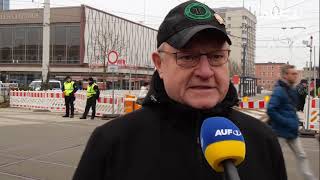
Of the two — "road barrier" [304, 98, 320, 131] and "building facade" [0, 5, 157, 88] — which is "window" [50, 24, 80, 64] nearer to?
"building facade" [0, 5, 157, 88]

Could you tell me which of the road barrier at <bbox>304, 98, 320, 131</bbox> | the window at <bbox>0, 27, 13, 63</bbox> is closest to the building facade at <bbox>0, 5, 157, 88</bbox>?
the window at <bbox>0, 27, 13, 63</bbox>

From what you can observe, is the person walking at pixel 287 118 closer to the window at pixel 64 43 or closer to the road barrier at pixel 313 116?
the road barrier at pixel 313 116

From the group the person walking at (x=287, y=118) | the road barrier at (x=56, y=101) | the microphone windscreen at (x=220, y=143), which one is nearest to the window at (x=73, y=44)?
the road barrier at (x=56, y=101)

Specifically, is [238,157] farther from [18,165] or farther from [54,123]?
[54,123]

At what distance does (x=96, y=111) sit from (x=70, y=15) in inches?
1840

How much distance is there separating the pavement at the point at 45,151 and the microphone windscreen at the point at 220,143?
5770mm

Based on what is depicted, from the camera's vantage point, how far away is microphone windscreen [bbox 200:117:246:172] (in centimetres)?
133

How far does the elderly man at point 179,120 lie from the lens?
64.6 inches

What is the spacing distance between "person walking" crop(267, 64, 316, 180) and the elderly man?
4.91 m

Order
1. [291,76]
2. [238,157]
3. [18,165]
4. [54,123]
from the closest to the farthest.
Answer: [238,157]
[291,76]
[18,165]
[54,123]

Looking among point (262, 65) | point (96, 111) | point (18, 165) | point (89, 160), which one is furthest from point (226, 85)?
point (262, 65)

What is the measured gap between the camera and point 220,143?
1361 mm

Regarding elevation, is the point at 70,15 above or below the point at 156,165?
above

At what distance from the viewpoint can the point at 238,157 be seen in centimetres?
133
